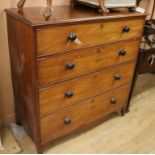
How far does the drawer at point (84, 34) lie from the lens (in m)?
1.10

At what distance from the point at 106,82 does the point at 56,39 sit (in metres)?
0.61

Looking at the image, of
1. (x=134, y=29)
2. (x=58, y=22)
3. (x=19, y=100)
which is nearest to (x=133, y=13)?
(x=134, y=29)

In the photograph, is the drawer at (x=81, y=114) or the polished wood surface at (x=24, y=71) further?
the drawer at (x=81, y=114)

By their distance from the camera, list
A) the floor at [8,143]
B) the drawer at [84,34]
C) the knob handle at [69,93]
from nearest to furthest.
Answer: the drawer at [84,34]
the knob handle at [69,93]
the floor at [8,143]

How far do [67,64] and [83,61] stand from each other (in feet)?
0.42

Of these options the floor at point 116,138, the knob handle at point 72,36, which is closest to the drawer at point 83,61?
the knob handle at point 72,36

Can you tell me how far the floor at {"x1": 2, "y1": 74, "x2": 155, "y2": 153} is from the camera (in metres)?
1.59

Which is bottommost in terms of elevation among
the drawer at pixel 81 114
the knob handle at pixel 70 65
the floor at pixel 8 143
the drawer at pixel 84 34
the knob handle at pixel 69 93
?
the floor at pixel 8 143

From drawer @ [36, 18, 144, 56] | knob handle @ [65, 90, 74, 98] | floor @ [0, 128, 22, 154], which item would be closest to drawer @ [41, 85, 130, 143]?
knob handle @ [65, 90, 74, 98]

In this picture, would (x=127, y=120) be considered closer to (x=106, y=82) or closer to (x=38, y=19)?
(x=106, y=82)

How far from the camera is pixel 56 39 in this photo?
3.70ft

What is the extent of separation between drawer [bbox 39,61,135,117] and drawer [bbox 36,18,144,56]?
0.25 meters

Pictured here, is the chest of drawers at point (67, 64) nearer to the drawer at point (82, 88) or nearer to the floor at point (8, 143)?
the drawer at point (82, 88)

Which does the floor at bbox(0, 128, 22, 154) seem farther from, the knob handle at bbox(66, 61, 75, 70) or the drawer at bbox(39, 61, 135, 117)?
the knob handle at bbox(66, 61, 75, 70)
